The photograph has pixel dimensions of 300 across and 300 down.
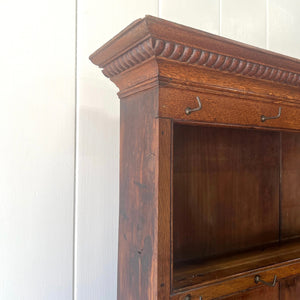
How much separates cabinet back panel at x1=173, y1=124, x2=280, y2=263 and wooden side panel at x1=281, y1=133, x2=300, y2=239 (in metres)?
0.03

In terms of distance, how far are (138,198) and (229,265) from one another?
1.09 feet

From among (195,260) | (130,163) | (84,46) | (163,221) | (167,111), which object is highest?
(84,46)

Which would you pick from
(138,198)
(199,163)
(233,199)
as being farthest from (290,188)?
(138,198)

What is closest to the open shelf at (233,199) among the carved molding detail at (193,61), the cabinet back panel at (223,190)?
the cabinet back panel at (223,190)

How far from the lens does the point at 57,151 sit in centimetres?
81

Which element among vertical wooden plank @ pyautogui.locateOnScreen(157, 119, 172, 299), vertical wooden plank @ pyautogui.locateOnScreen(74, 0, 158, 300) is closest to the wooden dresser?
vertical wooden plank @ pyautogui.locateOnScreen(157, 119, 172, 299)

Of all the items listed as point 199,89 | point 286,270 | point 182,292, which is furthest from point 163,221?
point 286,270

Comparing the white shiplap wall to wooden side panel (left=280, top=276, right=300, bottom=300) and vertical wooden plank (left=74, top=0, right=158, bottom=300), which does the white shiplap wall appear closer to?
vertical wooden plank (left=74, top=0, right=158, bottom=300)

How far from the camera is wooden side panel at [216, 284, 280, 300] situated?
73 centimetres

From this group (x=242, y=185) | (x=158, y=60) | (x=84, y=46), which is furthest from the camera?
(x=242, y=185)

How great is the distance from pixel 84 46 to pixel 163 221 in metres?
0.55

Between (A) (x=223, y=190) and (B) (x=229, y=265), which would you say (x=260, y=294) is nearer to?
(B) (x=229, y=265)

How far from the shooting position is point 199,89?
64 cm

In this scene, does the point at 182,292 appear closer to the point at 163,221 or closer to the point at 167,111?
the point at 163,221
